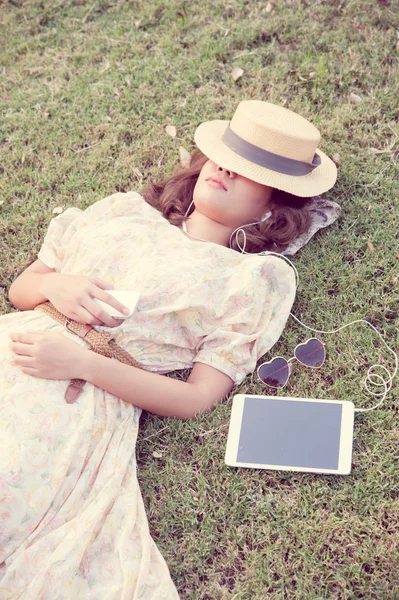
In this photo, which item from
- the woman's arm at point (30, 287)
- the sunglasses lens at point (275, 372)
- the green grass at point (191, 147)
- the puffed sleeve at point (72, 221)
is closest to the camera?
the green grass at point (191, 147)

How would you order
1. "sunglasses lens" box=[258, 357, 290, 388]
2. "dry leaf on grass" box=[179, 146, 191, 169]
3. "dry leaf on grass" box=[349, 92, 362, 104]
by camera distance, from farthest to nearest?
1. "dry leaf on grass" box=[349, 92, 362, 104]
2. "dry leaf on grass" box=[179, 146, 191, 169]
3. "sunglasses lens" box=[258, 357, 290, 388]

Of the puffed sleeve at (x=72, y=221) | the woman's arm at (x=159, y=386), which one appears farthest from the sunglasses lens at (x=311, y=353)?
the puffed sleeve at (x=72, y=221)

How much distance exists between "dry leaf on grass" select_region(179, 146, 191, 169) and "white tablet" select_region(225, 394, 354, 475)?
6.02ft

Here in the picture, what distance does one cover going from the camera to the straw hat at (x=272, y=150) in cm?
369

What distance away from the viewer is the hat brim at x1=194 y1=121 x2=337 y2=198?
145 inches

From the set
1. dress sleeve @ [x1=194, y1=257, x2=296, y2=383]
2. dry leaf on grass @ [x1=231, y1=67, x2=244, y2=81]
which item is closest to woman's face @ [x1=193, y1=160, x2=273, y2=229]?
dress sleeve @ [x1=194, y1=257, x2=296, y2=383]

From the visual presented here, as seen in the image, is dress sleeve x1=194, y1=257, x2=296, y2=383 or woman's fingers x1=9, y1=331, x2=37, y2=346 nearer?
woman's fingers x1=9, y1=331, x2=37, y2=346

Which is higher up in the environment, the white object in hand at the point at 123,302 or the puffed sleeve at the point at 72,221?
the white object in hand at the point at 123,302

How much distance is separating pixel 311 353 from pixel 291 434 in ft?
1.71

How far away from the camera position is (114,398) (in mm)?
3326

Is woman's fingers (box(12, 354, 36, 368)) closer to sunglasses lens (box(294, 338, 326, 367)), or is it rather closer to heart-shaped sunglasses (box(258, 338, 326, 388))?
heart-shaped sunglasses (box(258, 338, 326, 388))

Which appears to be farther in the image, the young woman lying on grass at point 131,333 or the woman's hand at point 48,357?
the woman's hand at point 48,357

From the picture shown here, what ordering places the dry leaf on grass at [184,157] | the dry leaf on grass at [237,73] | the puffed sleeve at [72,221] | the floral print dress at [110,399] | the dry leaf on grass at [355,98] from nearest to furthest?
1. the floral print dress at [110,399]
2. the puffed sleeve at [72,221]
3. the dry leaf on grass at [184,157]
4. the dry leaf on grass at [355,98]
5. the dry leaf on grass at [237,73]

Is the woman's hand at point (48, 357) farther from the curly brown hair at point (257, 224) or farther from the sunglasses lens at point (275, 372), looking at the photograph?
the curly brown hair at point (257, 224)
